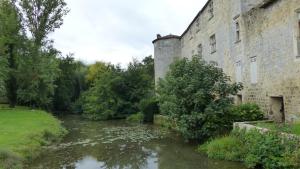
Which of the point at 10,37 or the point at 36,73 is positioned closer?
the point at 10,37

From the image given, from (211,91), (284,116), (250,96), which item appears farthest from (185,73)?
(284,116)

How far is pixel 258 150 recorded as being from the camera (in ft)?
42.4

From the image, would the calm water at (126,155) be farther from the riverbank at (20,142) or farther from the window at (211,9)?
the window at (211,9)

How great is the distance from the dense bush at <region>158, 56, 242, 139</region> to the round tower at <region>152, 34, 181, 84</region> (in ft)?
67.4

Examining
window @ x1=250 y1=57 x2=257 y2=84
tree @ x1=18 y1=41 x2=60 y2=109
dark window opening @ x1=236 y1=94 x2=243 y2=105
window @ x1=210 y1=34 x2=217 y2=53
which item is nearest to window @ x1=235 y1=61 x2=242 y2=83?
dark window opening @ x1=236 y1=94 x2=243 y2=105

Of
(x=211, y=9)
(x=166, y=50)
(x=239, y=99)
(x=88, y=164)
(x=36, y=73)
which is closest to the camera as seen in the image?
(x=88, y=164)

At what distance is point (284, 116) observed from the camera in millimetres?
17781

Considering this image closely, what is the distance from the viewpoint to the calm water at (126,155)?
15071 mm

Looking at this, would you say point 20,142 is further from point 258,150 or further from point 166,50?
point 166,50

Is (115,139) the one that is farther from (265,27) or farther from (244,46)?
(265,27)

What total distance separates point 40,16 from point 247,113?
109ft

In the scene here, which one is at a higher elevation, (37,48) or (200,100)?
(37,48)

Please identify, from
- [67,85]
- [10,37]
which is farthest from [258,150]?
[67,85]

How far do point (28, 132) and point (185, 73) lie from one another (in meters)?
10.0
